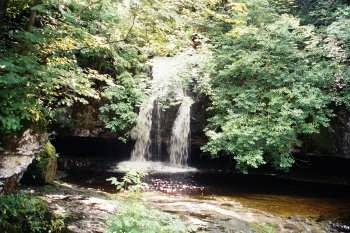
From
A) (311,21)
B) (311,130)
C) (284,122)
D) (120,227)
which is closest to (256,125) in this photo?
(284,122)

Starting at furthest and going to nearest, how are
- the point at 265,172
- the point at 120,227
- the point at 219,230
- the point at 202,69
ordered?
the point at 265,172 < the point at 202,69 < the point at 219,230 < the point at 120,227

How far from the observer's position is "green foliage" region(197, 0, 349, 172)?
36.9 ft

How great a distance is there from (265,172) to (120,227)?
9563mm

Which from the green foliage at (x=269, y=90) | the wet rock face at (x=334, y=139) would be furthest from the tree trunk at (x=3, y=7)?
the wet rock face at (x=334, y=139)

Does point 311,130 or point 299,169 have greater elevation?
point 311,130

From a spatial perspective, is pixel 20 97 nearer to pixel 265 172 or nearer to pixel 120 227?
pixel 120 227

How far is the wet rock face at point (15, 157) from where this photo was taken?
6.79 metres

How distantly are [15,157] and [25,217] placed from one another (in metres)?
1.07

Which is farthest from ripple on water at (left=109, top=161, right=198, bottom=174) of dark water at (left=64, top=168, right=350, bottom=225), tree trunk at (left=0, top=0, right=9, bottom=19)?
tree trunk at (left=0, top=0, right=9, bottom=19)

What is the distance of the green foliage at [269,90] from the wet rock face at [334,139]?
42cm

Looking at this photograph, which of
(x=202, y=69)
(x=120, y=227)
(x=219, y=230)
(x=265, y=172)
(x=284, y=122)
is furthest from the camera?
(x=265, y=172)

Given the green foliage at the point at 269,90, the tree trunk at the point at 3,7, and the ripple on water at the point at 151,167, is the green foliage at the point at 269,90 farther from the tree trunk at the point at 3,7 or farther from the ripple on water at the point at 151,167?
the tree trunk at the point at 3,7

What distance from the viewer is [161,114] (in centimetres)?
1365

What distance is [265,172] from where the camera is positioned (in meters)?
14.2
